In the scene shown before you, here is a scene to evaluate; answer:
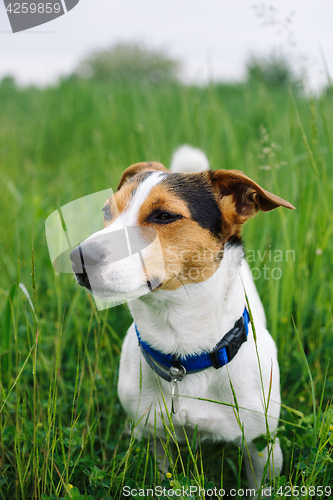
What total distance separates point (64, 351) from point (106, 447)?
91 centimetres

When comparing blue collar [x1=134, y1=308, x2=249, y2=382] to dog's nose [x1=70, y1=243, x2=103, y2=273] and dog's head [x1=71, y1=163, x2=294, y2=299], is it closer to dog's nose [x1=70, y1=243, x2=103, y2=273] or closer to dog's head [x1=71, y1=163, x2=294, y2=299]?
dog's head [x1=71, y1=163, x2=294, y2=299]

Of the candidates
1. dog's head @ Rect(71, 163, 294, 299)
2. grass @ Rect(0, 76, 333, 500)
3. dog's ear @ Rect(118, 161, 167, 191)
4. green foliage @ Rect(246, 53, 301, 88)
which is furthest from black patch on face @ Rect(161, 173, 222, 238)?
green foliage @ Rect(246, 53, 301, 88)

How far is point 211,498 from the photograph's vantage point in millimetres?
1839

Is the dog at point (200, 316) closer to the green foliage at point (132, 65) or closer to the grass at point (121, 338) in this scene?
the grass at point (121, 338)

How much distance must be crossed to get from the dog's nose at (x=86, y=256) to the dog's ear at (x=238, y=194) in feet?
2.50

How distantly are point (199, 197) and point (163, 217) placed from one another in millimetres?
241

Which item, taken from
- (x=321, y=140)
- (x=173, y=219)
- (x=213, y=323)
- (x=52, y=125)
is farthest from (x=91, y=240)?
(x=52, y=125)

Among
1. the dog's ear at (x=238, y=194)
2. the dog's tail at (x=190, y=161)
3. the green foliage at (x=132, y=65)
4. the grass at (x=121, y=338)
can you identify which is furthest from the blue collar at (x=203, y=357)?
the green foliage at (x=132, y=65)

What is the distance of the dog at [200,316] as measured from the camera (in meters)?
1.73

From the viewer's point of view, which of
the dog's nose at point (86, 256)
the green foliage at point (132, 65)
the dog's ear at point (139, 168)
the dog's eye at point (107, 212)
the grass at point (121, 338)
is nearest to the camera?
the dog's nose at point (86, 256)

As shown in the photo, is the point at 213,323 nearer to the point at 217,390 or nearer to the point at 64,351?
the point at 217,390

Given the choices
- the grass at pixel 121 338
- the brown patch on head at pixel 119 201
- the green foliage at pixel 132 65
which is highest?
the green foliage at pixel 132 65

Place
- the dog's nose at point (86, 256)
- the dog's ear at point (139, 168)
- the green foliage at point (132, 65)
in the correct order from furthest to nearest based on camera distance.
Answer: the green foliage at point (132, 65) < the dog's ear at point (139, 168) < the dog's nose at point (86, 256)

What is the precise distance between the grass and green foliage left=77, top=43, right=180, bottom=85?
5.99 m
